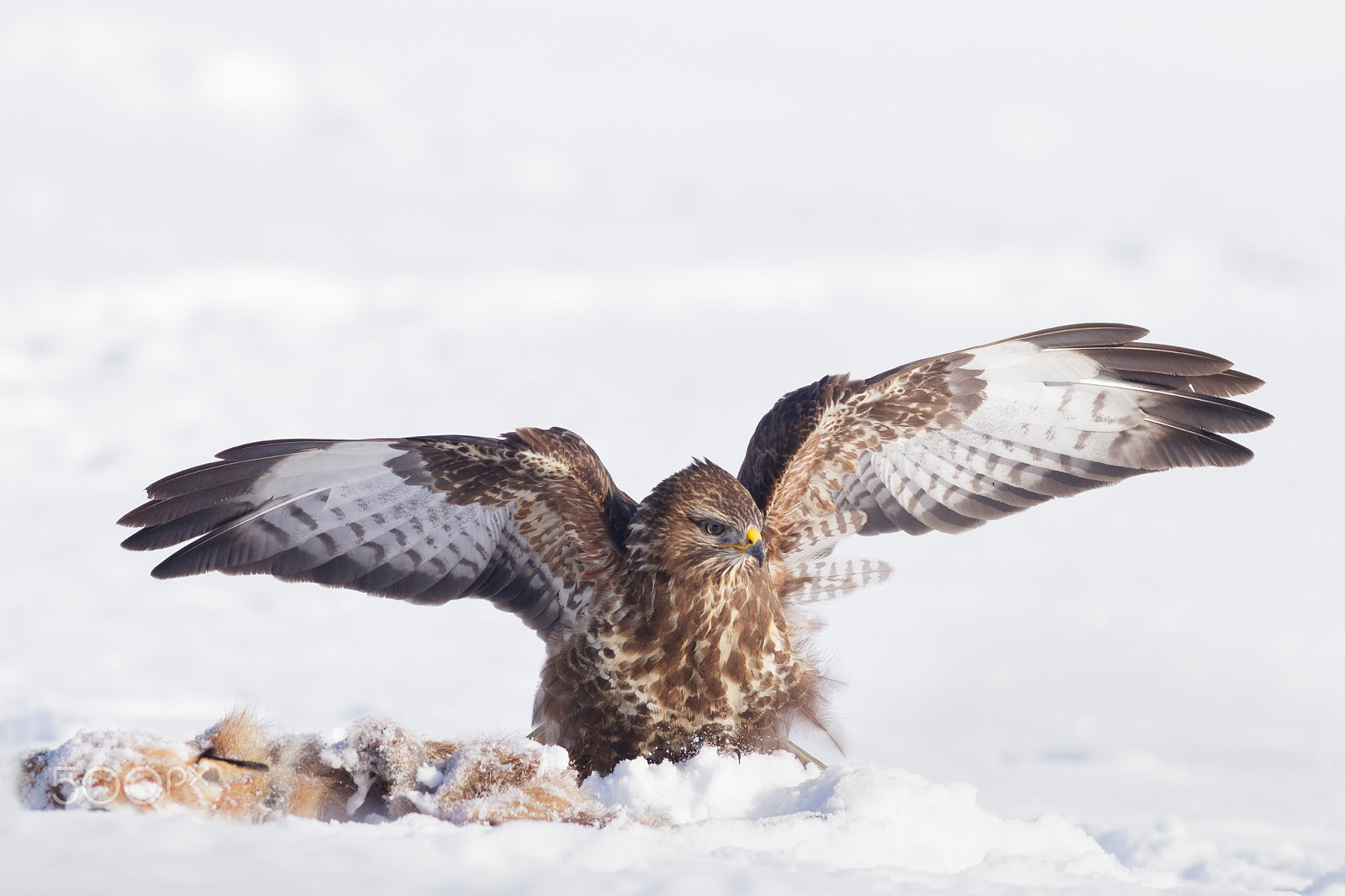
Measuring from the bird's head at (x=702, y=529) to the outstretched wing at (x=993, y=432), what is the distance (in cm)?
87

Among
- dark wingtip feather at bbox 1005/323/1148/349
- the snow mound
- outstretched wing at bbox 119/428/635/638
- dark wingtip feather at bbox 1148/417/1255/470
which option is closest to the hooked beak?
outstretched wing at bbox 119/428/635/638

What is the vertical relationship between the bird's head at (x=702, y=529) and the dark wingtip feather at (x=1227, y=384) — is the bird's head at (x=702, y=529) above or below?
below

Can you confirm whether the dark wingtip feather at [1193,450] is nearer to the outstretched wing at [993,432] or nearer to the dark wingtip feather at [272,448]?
the outstretched wing at [993,432]

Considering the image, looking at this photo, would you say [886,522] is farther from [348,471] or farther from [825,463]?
→ [348,471]

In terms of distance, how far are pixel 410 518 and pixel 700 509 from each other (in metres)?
1.59

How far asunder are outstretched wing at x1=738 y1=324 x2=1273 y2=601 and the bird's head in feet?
2.87

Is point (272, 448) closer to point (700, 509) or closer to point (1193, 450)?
point (700, 509)

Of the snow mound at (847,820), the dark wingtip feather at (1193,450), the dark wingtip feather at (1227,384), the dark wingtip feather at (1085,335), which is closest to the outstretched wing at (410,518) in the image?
the snow mound at (847,820)

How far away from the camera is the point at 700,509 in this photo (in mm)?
5375

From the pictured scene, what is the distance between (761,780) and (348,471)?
8.61ft

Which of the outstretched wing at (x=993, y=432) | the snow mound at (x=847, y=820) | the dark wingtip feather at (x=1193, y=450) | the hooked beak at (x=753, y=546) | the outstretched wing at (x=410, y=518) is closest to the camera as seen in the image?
the snow mound at (x=847, y=820)

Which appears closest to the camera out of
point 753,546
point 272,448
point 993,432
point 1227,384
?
point 753,546

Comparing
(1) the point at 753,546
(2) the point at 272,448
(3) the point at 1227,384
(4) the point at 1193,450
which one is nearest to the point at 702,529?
(1) the point at 753,546

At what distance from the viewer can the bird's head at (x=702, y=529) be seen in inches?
210
